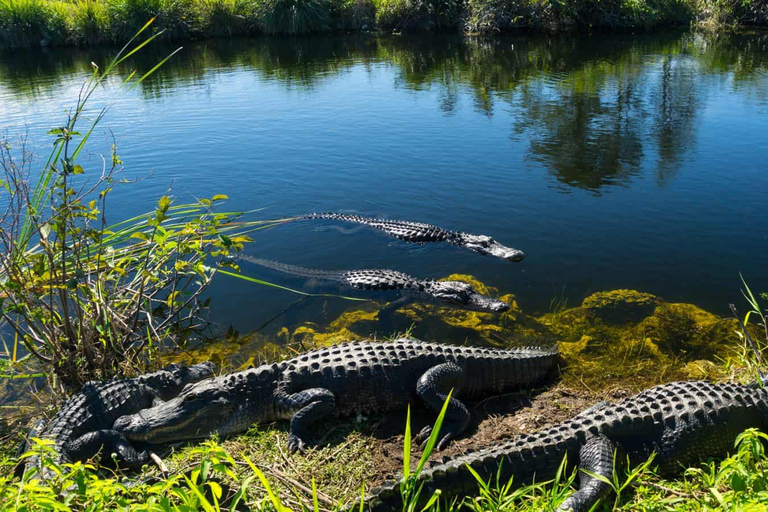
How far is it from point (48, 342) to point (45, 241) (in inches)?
35.1

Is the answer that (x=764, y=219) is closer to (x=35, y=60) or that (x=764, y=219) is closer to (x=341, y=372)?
(x=341, y=372)

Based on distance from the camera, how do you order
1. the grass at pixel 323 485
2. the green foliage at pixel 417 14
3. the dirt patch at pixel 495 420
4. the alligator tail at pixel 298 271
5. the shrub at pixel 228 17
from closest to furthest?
the grass at pixel 323 485
the dirt patch at pixel 495 420
the alligator tail at pixel 298 271
the green foliage at pixel 417 14
the shrub at pixel 228 17

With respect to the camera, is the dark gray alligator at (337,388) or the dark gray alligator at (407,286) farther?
the dark gray alligator at (407,286)

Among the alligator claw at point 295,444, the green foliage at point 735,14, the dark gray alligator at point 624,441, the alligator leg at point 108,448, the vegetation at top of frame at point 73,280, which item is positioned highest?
the green foliage at point 735,14

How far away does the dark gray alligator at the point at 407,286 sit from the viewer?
7016 mm

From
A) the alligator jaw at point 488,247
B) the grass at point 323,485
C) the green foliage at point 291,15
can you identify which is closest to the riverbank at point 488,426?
the grass at point 323,485

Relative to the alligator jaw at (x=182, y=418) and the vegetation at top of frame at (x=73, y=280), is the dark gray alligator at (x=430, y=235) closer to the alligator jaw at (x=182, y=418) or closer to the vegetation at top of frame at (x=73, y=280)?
the vegetation at top of frame at (x=73, y=280)

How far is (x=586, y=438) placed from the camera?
3697 millimetres

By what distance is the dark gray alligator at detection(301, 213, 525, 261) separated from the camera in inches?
321

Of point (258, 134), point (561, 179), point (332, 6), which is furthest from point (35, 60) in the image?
point (561, 179)

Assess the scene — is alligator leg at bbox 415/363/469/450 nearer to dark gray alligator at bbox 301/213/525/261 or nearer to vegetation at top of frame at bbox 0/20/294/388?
vegetation at top of frame at bbox 0/20/294/388

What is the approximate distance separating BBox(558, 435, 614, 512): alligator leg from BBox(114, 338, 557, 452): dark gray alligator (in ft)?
3.57

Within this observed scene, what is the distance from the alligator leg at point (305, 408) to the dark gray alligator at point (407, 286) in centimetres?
255

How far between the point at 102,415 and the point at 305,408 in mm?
1555
